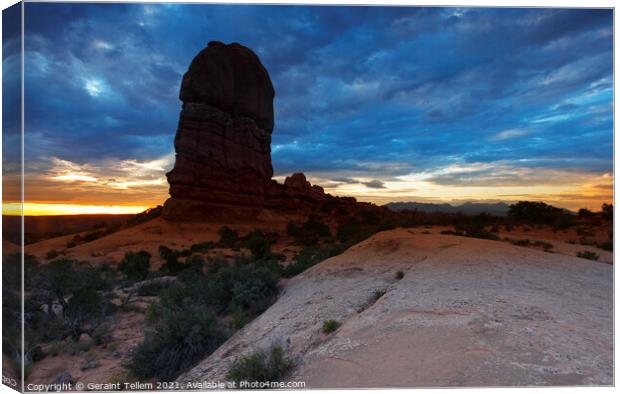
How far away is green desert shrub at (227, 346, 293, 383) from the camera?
415 centimetres

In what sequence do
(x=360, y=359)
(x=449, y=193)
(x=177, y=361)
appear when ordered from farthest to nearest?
(x=449, y=193), (x=177, y=361), (x=360, y=359)

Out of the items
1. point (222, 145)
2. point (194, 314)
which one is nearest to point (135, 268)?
point (194, 314)

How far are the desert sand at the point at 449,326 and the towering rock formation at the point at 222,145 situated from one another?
1758 centimetres

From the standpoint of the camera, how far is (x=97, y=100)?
910cm

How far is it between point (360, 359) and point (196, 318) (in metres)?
3.26

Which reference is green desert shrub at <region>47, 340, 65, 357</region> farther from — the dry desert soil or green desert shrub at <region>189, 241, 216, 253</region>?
green desert shrub at <region>189, 241, 216, 253</region>

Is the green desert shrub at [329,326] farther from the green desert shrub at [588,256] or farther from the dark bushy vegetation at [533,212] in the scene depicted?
the green desert shrub at [588,256]

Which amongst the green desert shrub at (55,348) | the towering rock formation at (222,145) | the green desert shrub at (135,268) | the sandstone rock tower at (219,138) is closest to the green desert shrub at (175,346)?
the green desert shrub at (55,348)

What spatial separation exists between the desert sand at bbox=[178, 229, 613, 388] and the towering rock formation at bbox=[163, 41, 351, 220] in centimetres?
1758

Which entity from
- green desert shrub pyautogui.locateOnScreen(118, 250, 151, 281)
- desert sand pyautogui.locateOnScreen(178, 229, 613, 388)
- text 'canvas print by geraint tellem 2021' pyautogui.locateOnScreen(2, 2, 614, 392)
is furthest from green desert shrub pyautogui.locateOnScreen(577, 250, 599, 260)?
green desert shrub pyautogui.locateOnScreen(118, 250, 151, 281)

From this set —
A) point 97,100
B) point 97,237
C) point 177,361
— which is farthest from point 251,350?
point 97,237

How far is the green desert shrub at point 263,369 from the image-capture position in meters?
4.15

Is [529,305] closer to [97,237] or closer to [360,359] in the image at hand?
[360,359]

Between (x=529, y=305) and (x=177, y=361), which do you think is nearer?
(x=529, y=305)
